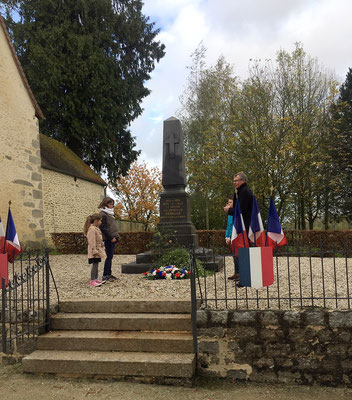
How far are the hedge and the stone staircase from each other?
7757mm

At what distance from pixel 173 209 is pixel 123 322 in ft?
15.1

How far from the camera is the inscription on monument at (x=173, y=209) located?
356 inches

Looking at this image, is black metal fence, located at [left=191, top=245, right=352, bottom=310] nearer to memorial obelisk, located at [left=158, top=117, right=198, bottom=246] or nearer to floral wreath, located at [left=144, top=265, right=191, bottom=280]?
floral wreath, located at [left=144, top=265, right=191, bottom=280]

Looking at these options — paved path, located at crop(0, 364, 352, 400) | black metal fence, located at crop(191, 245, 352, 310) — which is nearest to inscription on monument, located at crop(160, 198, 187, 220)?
black metal fence, located at crop(191, 245, 352, 310)

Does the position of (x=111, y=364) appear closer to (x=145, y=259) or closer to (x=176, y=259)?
(x=176, y=259)

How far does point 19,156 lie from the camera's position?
13203mm

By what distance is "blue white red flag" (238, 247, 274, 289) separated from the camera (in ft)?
14.8

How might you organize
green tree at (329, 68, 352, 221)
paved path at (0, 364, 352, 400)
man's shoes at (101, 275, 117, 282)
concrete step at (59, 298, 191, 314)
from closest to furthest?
paved path at (0, 364, 352, 400)
concrete step at (59, 298, 191, 314)
man's shoes at (101, 275, 117, 282)
green tree at (329, 68, 352, 221)

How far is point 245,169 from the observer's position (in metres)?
17.7

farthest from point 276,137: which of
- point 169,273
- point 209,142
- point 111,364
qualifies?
point 111,364

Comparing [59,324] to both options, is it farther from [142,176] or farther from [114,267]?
[142,176]

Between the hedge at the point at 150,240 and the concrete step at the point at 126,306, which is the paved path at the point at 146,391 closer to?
the concrete step at the point at 126,306

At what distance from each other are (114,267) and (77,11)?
1611 cm

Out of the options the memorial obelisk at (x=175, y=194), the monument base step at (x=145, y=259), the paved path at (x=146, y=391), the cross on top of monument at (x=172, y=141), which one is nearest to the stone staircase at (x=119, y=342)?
the paved path at (x=146, y=391)
